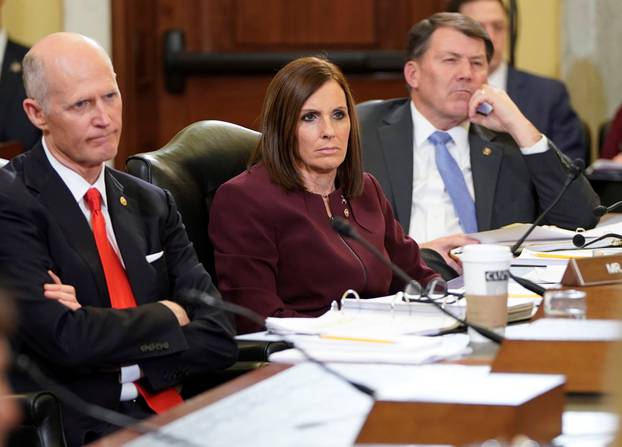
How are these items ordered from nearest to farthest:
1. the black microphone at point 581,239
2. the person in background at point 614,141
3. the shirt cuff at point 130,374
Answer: the shirt cuff at point 130,374 → the black microphone at point 581,239 → the person in background at point 614,141

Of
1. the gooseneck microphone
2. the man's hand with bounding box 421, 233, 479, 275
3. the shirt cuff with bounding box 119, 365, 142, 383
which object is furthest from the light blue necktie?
the shirt cuff with bounding box 119, 365, 142, 383

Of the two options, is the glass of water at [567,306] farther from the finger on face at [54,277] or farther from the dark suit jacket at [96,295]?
the finger on face at [54,277]

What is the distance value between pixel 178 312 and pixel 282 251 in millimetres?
509

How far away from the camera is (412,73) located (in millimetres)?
4367

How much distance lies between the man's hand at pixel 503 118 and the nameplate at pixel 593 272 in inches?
56.5

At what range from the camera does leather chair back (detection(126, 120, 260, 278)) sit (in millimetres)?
3027

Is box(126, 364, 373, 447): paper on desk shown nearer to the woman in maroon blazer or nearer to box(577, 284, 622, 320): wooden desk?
box(577, 284, 622, 320): wooden desk

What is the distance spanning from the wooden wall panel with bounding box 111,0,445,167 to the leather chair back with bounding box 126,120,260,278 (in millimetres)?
2742

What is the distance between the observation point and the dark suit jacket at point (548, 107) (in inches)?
222

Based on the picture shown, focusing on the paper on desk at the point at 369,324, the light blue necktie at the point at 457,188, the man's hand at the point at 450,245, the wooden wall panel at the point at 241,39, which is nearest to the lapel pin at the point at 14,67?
the wooden wall panel at the point at 241,39

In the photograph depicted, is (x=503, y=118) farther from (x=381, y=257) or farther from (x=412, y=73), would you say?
(x=381, y=257)

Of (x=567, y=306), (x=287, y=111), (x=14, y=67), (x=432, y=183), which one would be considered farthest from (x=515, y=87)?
(x=567, y=306)

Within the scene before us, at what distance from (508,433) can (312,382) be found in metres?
0.43

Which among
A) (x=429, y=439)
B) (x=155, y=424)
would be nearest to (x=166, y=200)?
(x=155, y=424)
